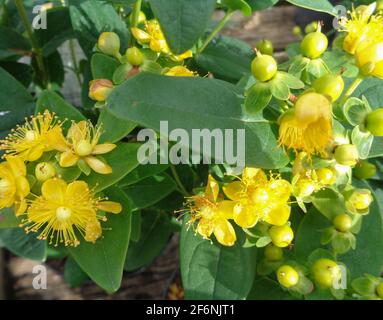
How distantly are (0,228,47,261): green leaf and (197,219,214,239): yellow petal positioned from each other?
0.32 metres

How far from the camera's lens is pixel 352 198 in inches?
26.8

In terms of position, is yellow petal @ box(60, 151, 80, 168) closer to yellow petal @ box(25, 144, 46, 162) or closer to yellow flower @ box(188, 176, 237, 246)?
yellow petal @ box(25, 144, 46, 162)

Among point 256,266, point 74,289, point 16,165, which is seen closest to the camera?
point 16,165

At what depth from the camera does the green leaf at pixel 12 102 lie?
33.8 inches

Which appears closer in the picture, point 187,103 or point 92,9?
point 187,103

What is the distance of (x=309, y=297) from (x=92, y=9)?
2.03 feet

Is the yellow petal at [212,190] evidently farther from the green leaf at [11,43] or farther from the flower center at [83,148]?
the green leaf at [11,43]

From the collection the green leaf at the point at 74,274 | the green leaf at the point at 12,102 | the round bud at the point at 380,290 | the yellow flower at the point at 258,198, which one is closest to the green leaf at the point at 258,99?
the yellow flower at the point at 258,198

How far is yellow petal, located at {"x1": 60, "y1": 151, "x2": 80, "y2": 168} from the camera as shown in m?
0.67

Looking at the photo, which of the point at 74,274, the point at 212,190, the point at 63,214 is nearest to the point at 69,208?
the point at 63,214

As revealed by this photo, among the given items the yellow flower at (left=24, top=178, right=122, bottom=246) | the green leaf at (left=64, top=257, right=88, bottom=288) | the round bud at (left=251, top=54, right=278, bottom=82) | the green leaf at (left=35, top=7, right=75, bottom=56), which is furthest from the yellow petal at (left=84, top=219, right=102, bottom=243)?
the green leaf at (left=64, top=257, right=88, bottom=288)

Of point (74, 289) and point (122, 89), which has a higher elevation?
point (122, 89)

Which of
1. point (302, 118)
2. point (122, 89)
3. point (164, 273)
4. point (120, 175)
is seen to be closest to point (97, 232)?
point (120, 175)
